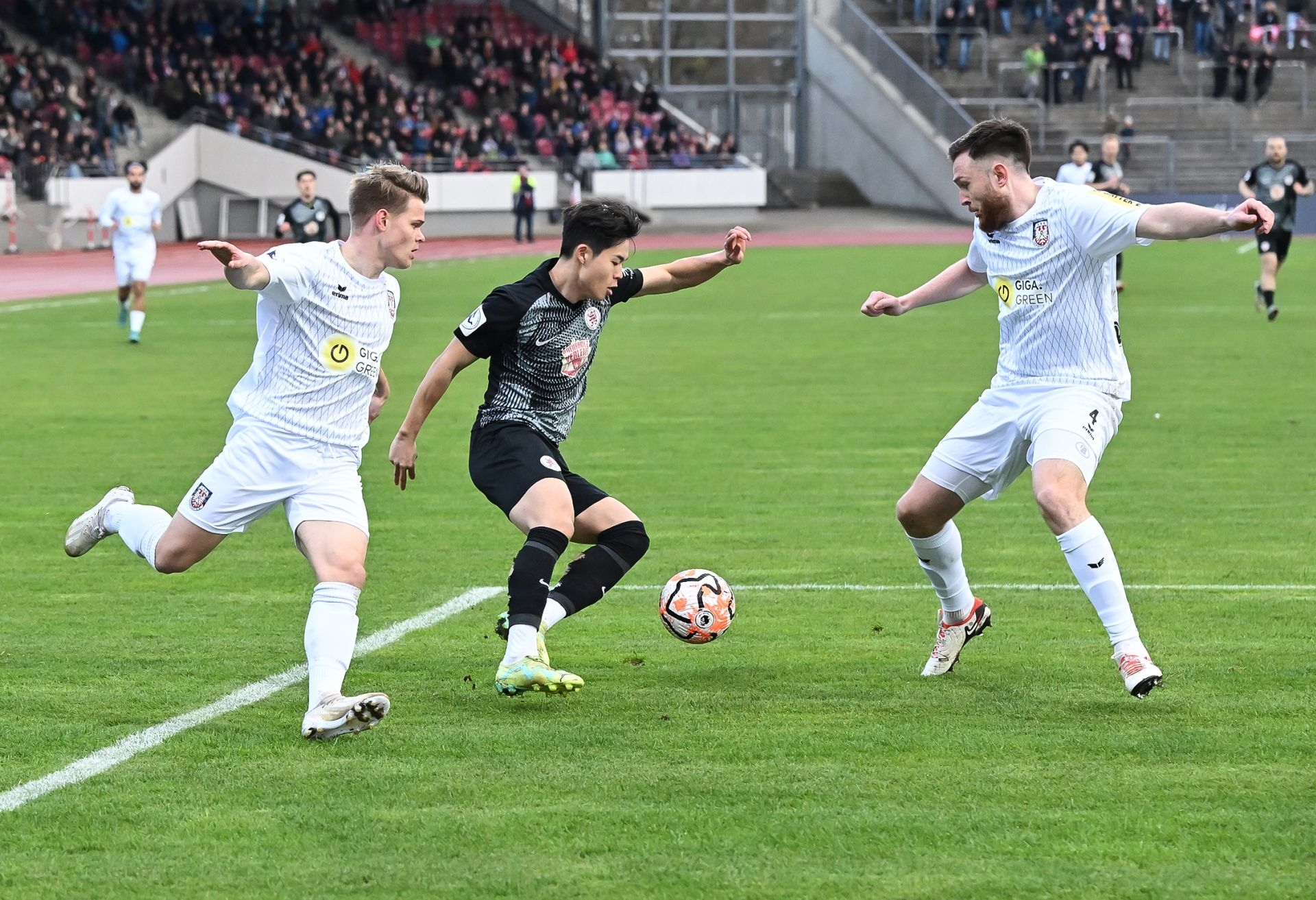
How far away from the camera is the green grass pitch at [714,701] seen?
479 cm

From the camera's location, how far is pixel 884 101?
5425cm

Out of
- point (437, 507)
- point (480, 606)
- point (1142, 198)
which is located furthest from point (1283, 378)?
point (1142, 198)

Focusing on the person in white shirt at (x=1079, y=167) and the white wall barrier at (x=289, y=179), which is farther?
the white wall barrier at (x=289, y=179)

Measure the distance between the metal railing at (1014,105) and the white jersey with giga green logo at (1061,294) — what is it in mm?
45092

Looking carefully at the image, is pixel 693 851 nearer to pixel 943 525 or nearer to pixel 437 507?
pixel 943 525

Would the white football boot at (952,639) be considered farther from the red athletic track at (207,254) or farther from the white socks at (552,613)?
the red athletic track at (207,254)

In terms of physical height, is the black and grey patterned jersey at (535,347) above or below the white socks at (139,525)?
above

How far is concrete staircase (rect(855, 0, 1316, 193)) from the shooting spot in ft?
161

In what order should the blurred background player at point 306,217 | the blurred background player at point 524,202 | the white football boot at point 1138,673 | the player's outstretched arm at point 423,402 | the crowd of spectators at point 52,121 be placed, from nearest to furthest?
the white football boot at point 1138,673, the player's outstretched arm at point 423,402, the blurred background player at point 306,217, the crowd of spectators at point 52,121, the blurred background player at point 524,202

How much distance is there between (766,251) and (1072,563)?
3518cm

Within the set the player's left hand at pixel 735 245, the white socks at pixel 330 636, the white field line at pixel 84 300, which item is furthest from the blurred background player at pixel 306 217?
the white socks at pixel 330 636

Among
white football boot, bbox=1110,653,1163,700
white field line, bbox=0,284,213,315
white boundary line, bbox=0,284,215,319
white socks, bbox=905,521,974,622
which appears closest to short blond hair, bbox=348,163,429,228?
white socks, bbox=905,521,974,622

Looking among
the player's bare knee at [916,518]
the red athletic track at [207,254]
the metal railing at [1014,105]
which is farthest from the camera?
the metal railing at [1014,105]

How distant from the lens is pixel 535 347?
6.96m
